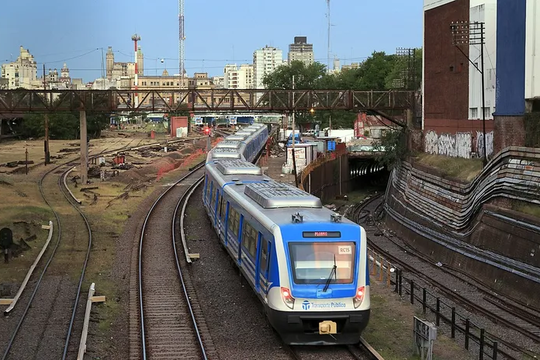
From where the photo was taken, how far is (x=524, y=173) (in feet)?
83.8

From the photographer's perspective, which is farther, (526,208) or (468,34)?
(468,34)

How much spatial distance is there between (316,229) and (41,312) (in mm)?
6709

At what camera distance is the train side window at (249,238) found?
16359 millimetres

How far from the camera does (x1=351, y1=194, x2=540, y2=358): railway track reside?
17.6 m

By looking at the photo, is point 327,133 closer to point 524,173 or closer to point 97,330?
point 524,173

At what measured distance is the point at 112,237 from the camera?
27.0 meters

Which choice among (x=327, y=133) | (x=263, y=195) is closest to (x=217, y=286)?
(x=263, y=195)

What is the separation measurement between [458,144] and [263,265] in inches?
1020

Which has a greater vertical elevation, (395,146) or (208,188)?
(395,146)

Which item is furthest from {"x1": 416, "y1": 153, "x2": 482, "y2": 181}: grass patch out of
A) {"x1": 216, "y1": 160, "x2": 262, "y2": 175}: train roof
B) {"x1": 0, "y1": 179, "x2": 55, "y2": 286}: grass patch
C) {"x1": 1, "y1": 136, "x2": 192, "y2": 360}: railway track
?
{"x1": 0, "y1": 179, "x2": 55, "y2": 286}: grass patch

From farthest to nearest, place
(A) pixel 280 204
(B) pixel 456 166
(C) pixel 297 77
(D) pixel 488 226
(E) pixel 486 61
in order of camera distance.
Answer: (C) pixel 297 77 < (E) pixel 486 61 < (B) pixel 456 166 < (D) pixel 488 226 < (A) pixel 280 204

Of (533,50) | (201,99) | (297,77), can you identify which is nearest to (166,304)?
(533,50)

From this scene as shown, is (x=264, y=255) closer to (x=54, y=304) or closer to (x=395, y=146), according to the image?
(x=54, y=304)

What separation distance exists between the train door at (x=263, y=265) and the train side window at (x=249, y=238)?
0.67 meters
